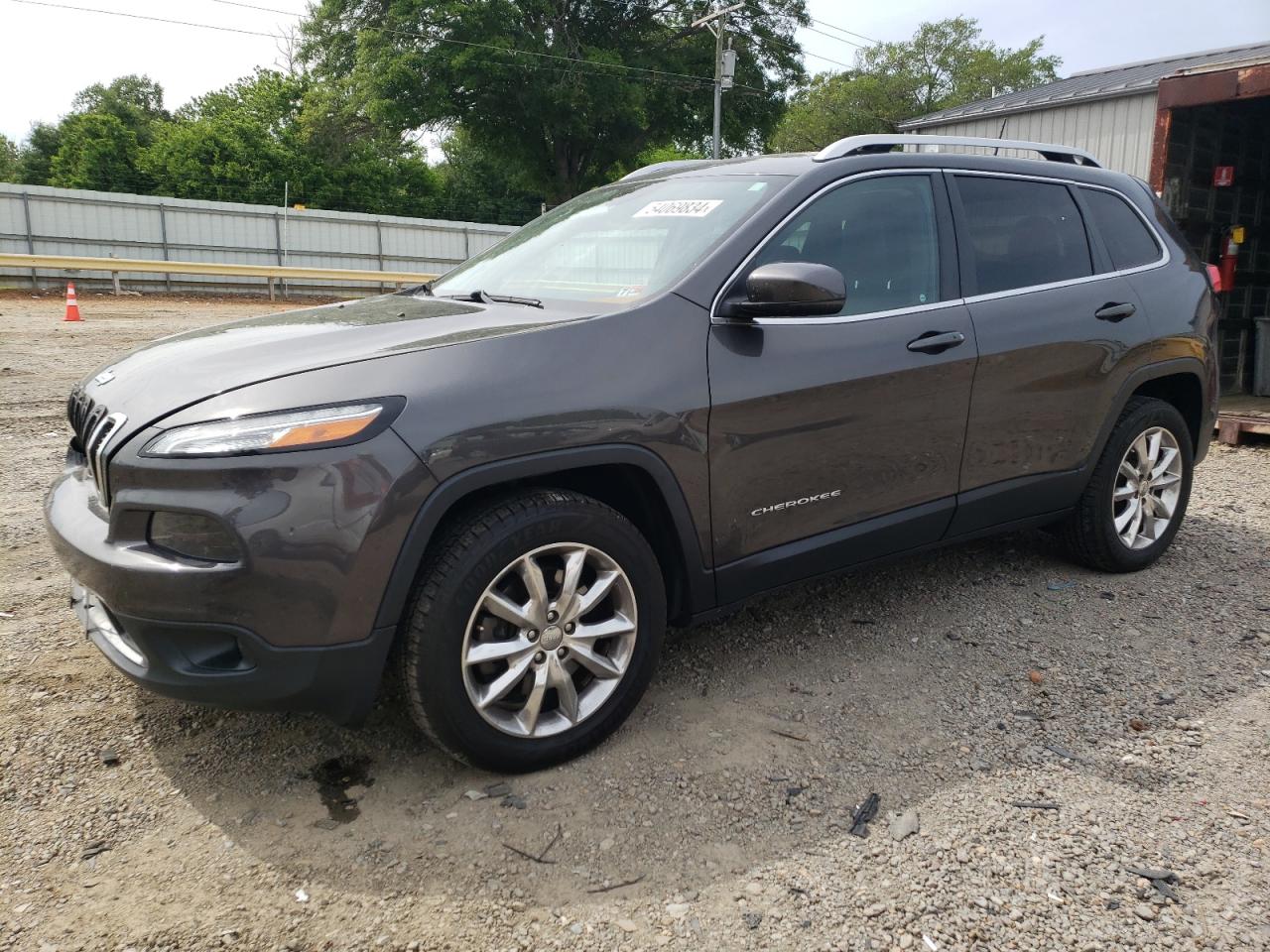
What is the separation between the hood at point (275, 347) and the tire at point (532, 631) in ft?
1.76

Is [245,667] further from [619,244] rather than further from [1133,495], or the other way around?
[1133,495]

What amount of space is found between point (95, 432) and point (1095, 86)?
1177 cm

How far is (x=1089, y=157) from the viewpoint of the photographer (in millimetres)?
4438

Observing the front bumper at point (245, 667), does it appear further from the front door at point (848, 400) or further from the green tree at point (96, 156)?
the green tree at point (96, 156)

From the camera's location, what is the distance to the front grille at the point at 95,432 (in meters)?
2.55

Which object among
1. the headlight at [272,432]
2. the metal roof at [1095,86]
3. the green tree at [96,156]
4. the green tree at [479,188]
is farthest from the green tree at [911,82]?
the headlight at [272,432]

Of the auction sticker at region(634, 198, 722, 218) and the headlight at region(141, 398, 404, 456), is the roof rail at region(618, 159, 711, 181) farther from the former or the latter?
the headlight at region(141, 398, 404, 456)

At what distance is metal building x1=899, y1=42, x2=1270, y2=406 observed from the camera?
314 inches

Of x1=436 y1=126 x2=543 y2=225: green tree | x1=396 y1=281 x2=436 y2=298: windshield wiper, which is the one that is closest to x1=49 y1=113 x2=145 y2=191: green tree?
x1=436 y1=126 x2=543 y2=225: green tree

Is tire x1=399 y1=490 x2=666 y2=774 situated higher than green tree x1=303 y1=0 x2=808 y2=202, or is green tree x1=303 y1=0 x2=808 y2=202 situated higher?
green tree x1=303 y1=0 x2=808 y2=202

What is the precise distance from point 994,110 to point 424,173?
32.9 metres

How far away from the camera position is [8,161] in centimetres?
5700

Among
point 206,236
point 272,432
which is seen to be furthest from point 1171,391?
point 206,236

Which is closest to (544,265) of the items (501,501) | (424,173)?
(501,501)
